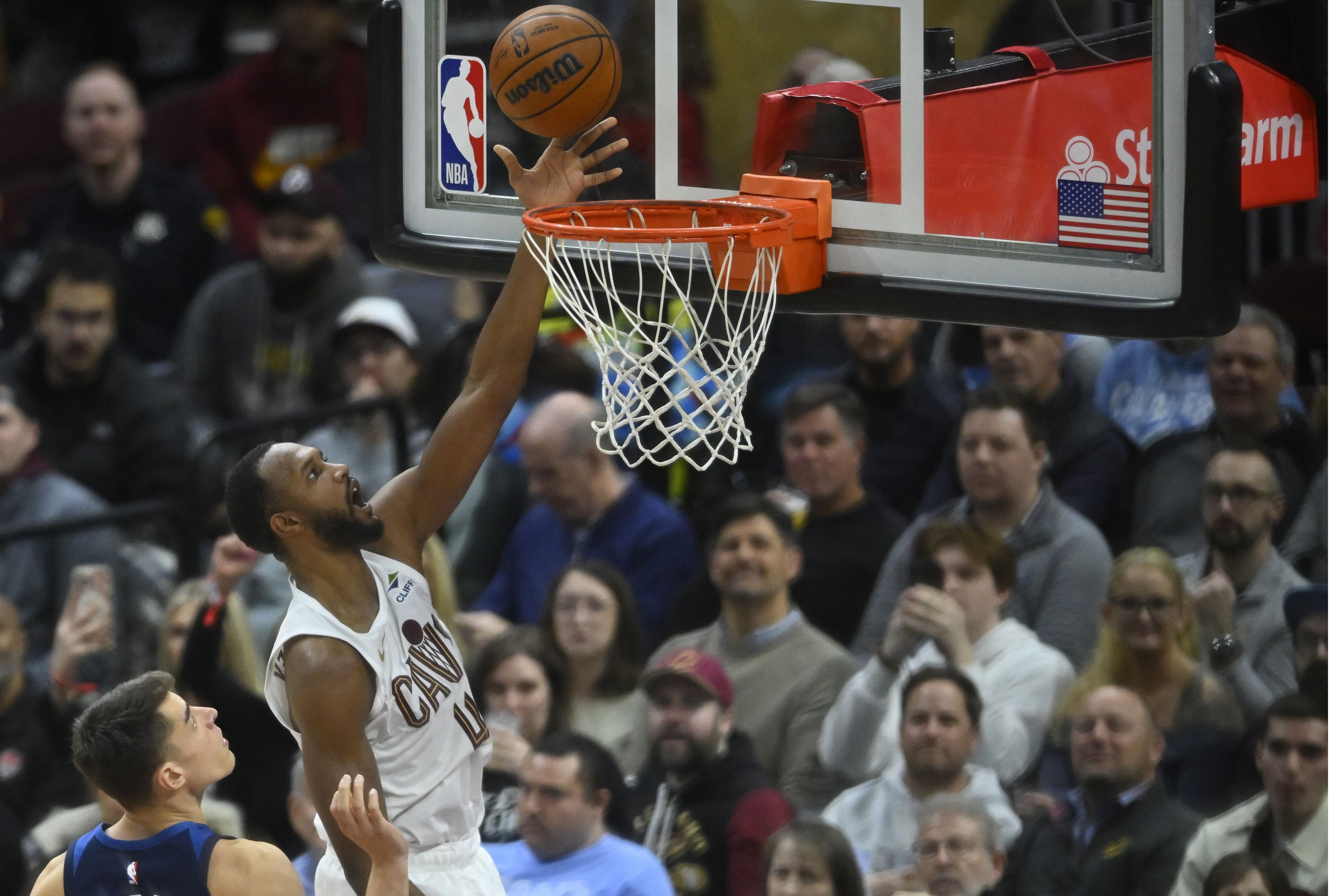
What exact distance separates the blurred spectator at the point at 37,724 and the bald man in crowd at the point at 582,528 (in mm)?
1288

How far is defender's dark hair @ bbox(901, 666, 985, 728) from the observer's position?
4.79 metres

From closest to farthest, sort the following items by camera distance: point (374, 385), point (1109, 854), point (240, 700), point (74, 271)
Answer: point (1109, 854) → point (240, 700) → point (374, 385) → point (74, 271)

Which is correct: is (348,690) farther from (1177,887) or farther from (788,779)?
(1177,887)

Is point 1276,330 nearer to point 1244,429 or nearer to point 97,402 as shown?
point 1244,429

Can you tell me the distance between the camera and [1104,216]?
12.1 ft

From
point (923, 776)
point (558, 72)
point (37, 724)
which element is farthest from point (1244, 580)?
point (37, 724)

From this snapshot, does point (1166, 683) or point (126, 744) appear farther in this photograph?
point (1166, 683)

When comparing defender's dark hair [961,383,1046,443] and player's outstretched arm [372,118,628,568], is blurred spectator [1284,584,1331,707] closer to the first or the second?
defender's dark hair [961,383,1046,443]

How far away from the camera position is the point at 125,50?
9.73 meters

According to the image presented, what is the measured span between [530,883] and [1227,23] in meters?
2.75

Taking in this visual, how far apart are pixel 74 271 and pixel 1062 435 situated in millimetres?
3636

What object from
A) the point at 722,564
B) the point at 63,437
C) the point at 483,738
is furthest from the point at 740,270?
the point at 63,437

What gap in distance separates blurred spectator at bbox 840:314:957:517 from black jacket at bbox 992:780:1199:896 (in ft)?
3.85

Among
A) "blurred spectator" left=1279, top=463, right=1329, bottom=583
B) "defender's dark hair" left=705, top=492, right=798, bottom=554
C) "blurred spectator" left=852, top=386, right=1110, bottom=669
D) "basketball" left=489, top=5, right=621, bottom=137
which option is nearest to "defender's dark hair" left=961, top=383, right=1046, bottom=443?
"blurred spectator" left=852, top=386, right=1110, bottom=669
